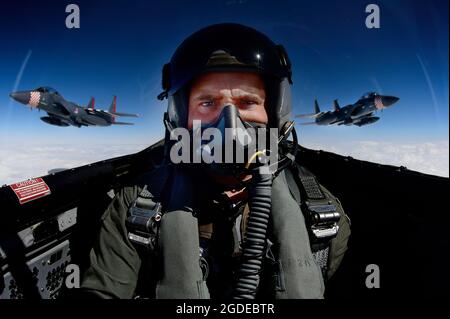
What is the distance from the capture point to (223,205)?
130 cm

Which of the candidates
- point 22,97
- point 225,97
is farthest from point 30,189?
point 22,97

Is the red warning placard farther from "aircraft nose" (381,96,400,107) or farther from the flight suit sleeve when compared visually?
"aircraft nose" (381,96,400,107)

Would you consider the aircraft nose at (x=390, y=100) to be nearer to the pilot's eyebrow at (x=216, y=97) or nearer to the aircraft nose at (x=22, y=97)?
the pilot's eyebrow at (x=216, y=97)

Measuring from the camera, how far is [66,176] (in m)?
1.52

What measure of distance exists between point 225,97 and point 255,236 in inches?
27.4

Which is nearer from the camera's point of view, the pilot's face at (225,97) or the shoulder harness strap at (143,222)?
the shoulder harness strap at (143,222)

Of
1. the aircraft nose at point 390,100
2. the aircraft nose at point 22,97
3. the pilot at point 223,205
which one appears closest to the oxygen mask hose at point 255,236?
the pilot at point 223,205

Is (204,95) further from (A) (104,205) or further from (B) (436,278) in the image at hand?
(B) (436,278)

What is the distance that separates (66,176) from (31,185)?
9.5 inches

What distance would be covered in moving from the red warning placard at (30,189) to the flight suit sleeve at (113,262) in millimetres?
370

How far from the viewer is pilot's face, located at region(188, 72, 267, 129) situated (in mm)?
1336

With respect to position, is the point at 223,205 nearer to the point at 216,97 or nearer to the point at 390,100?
the point at 216,97

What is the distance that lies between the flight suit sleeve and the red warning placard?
1.21 ft

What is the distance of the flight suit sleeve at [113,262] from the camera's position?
1.04m
